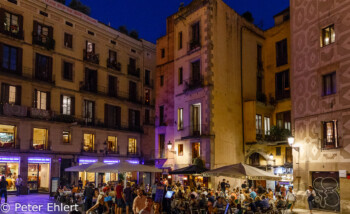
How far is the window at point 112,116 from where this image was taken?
134 feet

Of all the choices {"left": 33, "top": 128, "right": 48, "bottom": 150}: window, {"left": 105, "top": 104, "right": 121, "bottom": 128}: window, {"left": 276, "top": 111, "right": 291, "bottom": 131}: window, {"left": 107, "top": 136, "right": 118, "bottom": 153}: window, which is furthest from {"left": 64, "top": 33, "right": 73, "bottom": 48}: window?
{"left": 276, "top": 111, "right": 291, "bottom": 131}: window

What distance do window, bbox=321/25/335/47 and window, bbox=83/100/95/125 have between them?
989 inches

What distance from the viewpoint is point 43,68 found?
35.1 metres

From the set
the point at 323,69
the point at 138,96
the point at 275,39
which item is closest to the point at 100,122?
the point at 138,96

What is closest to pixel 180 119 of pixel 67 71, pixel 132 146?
pixel 132 146

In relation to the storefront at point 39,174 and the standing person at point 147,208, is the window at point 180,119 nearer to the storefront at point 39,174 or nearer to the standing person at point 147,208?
the storefront at point 39,174

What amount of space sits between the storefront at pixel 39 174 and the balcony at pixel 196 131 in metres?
13.2

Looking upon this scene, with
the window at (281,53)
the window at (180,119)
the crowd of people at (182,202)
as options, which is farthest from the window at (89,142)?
the window at (281,53)

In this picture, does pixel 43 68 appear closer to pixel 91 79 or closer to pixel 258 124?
pixel 91 79

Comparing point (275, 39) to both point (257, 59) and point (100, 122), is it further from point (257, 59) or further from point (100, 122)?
point (100, 122)

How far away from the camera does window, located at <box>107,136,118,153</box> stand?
134ft

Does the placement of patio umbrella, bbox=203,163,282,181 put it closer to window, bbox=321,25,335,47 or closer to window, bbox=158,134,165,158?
window, bbox=321,25,335,47

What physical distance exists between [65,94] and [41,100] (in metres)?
2.80

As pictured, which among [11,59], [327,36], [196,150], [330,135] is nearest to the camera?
[330,135]
